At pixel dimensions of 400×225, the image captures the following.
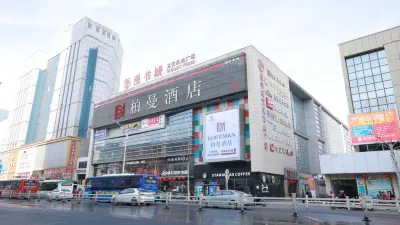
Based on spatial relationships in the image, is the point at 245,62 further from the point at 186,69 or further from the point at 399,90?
the point at 399,90

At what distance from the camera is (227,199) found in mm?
22312

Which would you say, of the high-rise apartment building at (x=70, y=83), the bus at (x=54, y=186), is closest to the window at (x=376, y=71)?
the bus at (x=54, y=186)

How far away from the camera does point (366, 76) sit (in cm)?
4391

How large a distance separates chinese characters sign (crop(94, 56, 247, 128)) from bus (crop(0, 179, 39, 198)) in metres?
22.5

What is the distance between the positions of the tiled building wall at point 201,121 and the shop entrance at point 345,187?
11.8 meters

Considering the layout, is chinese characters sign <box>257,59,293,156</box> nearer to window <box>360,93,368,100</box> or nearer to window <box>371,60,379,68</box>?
window <box>360,93,368,100</box>

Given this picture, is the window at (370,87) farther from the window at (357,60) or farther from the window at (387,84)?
the window at (357,60)

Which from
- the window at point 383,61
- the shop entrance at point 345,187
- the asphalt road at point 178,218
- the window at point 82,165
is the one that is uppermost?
the window at point 383,61

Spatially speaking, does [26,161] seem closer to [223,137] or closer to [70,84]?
[70,84]

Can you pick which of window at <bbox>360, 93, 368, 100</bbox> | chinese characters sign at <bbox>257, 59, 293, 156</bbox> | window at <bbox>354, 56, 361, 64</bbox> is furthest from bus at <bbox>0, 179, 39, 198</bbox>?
window at <bbox>354, 56, 361, 64</bbox>

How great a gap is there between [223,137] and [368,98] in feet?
75.8

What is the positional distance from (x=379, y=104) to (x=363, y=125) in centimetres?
849

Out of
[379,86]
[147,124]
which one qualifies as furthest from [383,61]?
[147,124]

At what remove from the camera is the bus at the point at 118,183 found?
1206 inches
